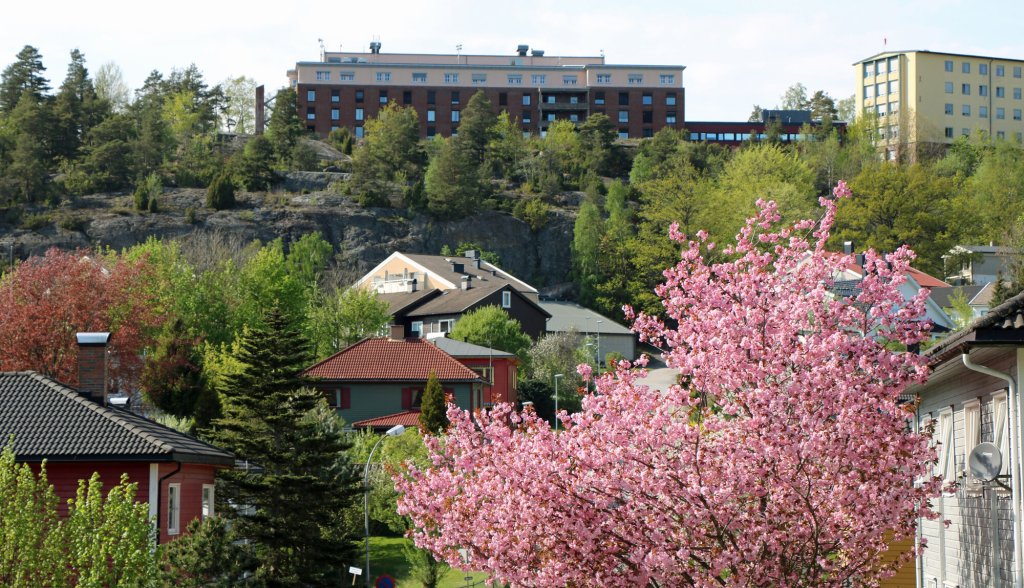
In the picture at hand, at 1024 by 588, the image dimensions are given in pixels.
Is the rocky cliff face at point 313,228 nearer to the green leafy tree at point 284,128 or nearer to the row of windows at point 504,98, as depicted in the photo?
the green leafy tree at point 284,128

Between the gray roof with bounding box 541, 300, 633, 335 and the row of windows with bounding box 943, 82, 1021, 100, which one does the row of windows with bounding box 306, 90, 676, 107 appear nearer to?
the row of windows with bounding box 943, 82, 1021, 100

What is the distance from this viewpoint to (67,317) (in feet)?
193

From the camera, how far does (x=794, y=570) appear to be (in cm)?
1509

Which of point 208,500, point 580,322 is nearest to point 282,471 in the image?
point 208,500

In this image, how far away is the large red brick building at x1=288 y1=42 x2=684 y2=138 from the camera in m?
154

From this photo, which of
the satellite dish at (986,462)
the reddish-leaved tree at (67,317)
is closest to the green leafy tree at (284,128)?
the reddish-leaved tree at (67,317)

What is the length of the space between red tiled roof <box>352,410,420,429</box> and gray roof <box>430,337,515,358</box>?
12.3 m

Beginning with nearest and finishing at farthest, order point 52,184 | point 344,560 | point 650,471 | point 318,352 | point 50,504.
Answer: point 650,471 < point 50,504 < point 344,560 < point 318,352 < point 52,184

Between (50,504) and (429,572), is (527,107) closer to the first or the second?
(429,572)

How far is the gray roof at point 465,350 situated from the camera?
3130 inches

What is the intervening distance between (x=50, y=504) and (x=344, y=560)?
13987mm

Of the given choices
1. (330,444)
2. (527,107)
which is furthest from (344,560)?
(527,107)

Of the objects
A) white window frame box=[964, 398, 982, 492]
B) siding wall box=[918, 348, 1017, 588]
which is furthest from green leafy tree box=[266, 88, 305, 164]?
white window frame box=[964, 398, 982, 492]

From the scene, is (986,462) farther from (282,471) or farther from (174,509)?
(282,471)
